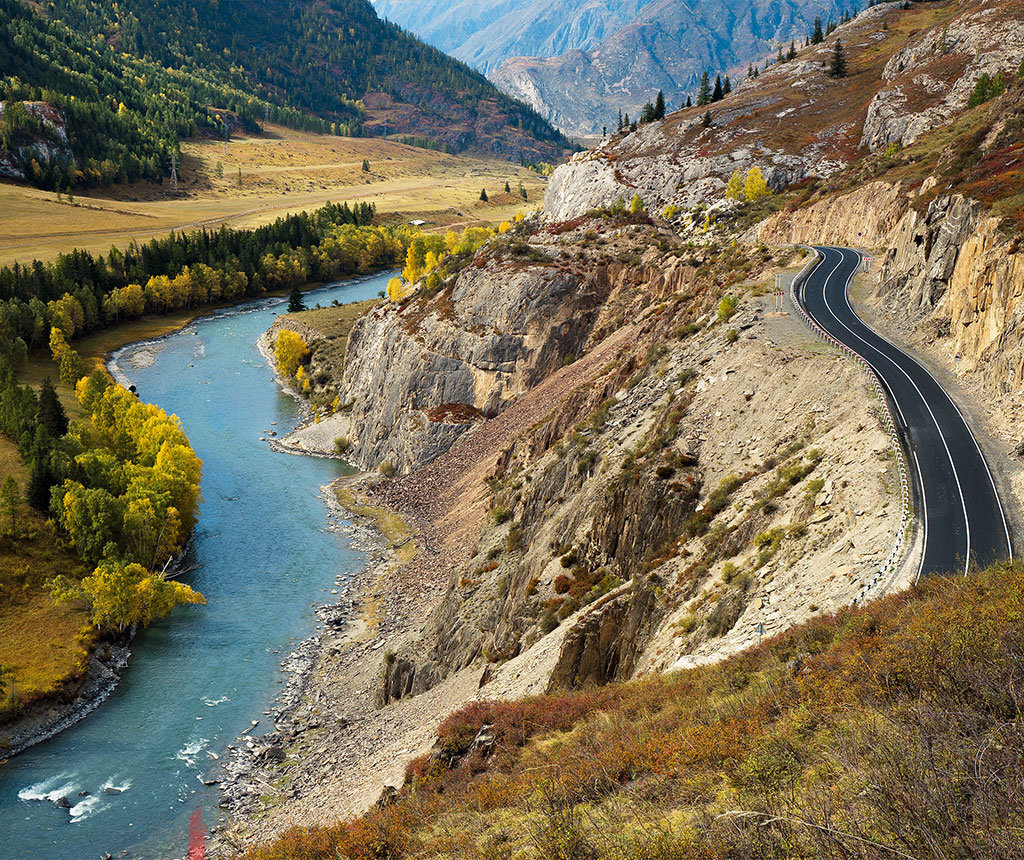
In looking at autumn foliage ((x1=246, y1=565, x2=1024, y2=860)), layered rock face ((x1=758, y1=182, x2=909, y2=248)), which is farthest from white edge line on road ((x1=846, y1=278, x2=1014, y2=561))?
layered rock face ((x1=758, y1=182, x2=909, y2=248))

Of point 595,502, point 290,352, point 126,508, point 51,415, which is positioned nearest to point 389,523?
point 126,508

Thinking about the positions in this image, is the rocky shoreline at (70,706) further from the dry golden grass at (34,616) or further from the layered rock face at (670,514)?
the layered rock face at (670,514)

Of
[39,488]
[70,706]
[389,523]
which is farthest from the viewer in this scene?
[389,523]

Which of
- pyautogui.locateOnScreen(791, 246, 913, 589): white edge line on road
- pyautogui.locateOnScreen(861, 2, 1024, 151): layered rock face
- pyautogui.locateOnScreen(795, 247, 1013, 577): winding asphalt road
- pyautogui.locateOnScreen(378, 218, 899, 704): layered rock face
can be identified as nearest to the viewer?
pyautogui.locateOnScreen(795, 247, 1013, 577): winding asphalt road

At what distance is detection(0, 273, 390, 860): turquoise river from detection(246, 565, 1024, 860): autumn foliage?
21002 millimetres

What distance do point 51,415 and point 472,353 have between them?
43.4 m

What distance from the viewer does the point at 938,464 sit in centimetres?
2836

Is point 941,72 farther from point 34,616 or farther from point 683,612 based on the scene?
point 34,616

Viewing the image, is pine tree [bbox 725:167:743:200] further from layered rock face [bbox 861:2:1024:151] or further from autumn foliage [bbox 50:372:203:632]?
autumn foliage [bbox 50:372:203:632]

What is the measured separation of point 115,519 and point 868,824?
6315 centimetres

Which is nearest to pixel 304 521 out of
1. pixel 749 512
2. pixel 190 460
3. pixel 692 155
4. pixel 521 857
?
pixel 190 460

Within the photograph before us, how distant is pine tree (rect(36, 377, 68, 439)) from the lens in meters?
73.4

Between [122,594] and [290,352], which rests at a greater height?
[290,352]

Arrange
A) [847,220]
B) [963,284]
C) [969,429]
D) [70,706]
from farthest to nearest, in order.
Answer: [847,220]
[70,706]
[963,284]
[969,429]
